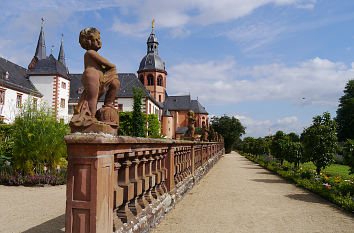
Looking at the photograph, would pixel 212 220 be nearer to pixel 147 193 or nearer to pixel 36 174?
pixel 147 193

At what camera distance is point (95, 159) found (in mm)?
2424

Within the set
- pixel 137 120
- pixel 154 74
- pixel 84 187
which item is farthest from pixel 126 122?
pixel 84 187

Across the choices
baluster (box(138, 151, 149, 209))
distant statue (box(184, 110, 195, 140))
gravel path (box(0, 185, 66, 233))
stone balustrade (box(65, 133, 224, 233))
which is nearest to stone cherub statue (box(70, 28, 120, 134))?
stone balustrade (box(65, 133, 224, 233))

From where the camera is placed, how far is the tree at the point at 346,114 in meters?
46.4

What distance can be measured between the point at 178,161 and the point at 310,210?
3.33 metres

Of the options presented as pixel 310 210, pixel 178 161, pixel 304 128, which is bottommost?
pixel 310 210

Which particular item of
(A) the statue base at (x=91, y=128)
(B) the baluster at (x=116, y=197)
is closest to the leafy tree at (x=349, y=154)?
(B) the baluster at (x=116, y=197)

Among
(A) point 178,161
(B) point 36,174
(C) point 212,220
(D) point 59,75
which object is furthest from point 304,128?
(D) point 59,75

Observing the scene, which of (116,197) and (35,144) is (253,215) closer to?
(116,197)

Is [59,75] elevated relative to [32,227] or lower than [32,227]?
elevated

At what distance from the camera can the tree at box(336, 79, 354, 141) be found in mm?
46438

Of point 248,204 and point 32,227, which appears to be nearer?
point 32,227

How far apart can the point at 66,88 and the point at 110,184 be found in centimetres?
4284

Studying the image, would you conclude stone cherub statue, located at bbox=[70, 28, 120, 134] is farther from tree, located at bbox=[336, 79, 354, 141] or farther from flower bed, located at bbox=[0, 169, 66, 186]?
tree, located at bbox=[336, 79, 354, 141]
